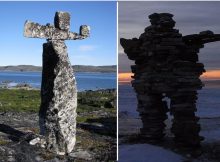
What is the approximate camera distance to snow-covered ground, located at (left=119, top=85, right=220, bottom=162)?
15336 mm

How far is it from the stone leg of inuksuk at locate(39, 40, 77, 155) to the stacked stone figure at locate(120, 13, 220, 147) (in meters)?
5.64

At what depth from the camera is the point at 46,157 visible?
11.1m

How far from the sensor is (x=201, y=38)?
16.2 meters

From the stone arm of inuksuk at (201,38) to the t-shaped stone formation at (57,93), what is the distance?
6.09 m

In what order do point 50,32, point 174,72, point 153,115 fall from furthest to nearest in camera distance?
point 153,115, point 174,72, point 50,32

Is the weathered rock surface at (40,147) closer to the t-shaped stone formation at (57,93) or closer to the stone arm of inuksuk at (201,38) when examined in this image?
the t-shaped stone formation at (57,93)

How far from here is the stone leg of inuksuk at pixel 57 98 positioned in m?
11.4

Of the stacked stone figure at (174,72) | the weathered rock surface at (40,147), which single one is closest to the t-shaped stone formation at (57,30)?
the weathered rock surface at (40,147)

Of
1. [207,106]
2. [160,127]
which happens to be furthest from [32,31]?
[207,106]

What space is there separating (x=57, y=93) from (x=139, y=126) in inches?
471

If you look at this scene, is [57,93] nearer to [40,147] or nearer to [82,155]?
[40,147]

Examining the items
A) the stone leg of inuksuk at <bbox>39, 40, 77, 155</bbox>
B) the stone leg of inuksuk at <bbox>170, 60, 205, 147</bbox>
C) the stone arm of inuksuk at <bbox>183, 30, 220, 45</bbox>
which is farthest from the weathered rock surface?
the stone arm of inuksuk at <bbox>183, 30, 220, 45</bbox>

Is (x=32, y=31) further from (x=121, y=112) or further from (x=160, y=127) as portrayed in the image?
(x=121, y=112)

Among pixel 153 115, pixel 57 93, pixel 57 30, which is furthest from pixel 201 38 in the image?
pixel 57 93
